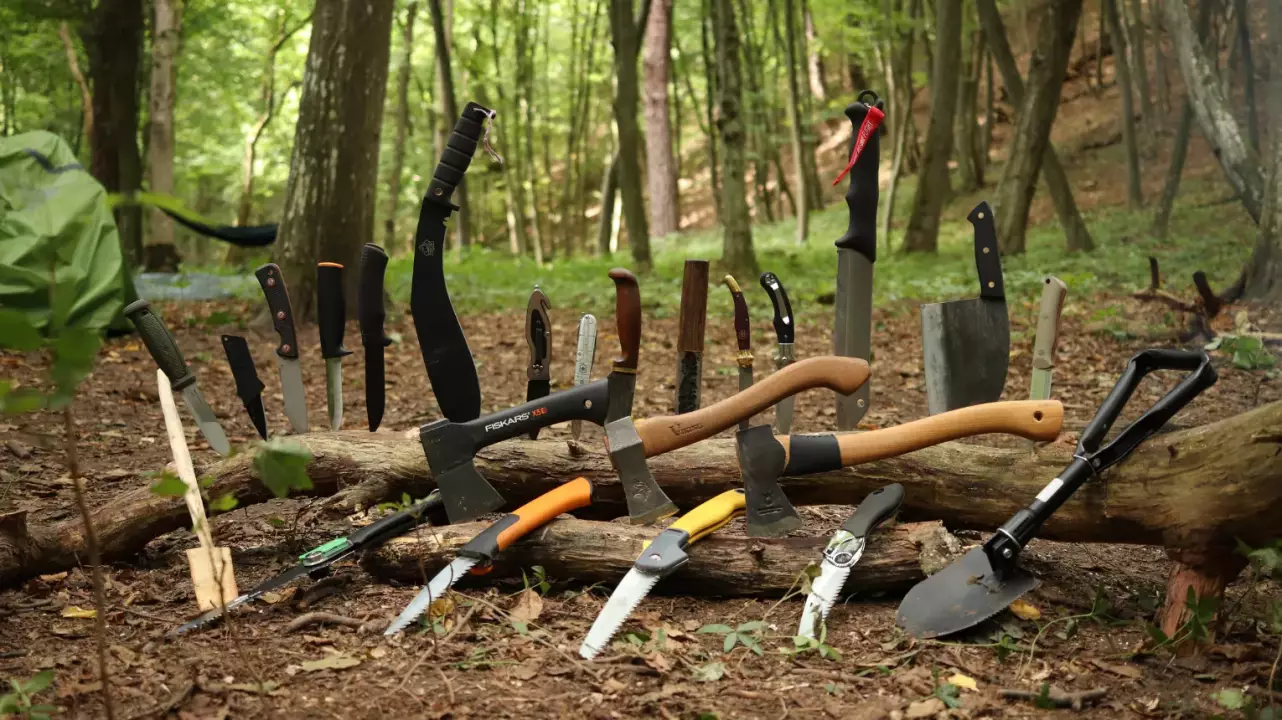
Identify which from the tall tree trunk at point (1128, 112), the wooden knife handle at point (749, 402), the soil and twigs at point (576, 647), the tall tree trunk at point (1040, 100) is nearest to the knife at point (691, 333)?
the wooden knife handle at point (749, 402)

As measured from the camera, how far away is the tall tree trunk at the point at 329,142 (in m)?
8.09

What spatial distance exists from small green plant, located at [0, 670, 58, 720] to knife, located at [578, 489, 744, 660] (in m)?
1.31

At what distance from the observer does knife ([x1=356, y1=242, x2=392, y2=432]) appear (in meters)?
3.71

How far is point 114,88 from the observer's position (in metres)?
12.3

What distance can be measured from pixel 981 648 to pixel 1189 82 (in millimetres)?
8036

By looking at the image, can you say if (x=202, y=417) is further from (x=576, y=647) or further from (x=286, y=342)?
(x=576, y=647)

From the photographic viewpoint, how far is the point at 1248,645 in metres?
2.68

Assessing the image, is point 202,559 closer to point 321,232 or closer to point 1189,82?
point 321,232

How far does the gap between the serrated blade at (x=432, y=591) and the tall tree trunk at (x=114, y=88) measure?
36.3 ft

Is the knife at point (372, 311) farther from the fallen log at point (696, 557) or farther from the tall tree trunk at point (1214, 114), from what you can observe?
the tall tree trunk at point (1214, 114)

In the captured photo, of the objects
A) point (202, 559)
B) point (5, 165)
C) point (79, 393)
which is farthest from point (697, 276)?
point (5, 165)

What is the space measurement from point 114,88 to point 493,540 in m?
12.0

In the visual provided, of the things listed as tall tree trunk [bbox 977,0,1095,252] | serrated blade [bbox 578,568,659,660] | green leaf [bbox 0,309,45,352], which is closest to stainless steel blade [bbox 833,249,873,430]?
serrated blade [bbox 578,568,659,660]

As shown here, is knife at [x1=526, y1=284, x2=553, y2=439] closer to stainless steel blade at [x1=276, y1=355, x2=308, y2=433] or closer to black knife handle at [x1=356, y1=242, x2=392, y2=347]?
black knife handle at [x1=356, y1=242, x2=392, y2=347]
